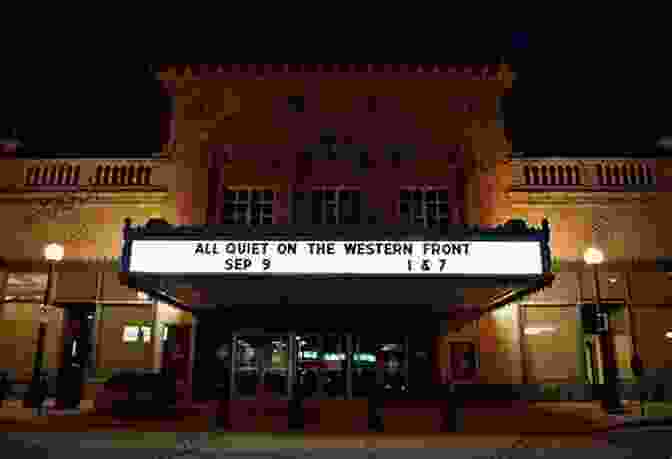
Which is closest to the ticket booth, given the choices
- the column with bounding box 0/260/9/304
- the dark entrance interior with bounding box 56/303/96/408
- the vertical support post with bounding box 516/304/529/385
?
the vertical support post with bounding box 516/304/529/385

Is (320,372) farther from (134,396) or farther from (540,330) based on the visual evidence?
(540,330)

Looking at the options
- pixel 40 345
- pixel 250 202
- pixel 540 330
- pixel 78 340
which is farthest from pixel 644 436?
pixel 78 340

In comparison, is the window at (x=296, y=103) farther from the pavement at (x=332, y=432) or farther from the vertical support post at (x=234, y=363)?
the pavement at (x=332, y=432)

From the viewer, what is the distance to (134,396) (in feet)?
51.8

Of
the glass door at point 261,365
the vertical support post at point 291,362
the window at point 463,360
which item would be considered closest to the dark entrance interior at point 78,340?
the glass door at point 261,365

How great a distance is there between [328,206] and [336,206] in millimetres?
294

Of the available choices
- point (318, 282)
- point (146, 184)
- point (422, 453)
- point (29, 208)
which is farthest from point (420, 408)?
point (29, 208)

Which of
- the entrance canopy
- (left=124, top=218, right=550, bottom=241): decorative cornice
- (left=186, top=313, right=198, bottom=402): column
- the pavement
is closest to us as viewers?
the pavement

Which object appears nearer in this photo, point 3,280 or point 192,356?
point 192,356

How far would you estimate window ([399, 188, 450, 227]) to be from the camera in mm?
19594

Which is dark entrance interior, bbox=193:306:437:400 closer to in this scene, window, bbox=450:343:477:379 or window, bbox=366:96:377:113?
window, bbox=450:343:477:379

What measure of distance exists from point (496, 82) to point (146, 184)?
12.9 m

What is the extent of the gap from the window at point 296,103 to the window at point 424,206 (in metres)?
4.73

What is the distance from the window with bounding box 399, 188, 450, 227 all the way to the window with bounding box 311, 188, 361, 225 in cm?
159
